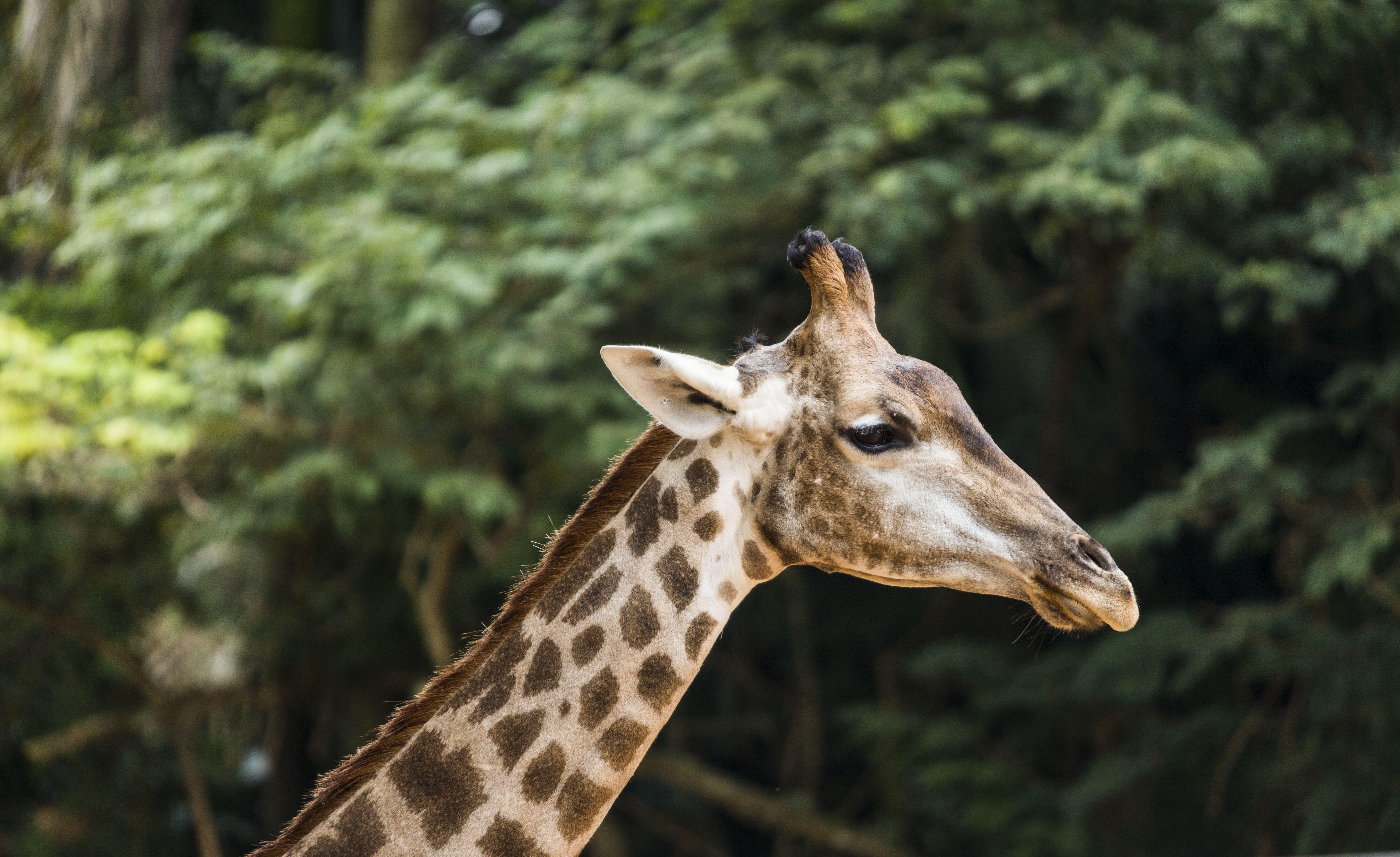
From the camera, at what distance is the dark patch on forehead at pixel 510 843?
6.05ft

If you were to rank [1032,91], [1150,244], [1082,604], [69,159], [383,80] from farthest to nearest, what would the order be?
[383,80] < [69,159] < [1150,244] < [1032,91] < [1082,604]

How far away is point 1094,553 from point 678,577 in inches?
26.7

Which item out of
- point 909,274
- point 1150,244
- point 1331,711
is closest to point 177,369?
point 909,274

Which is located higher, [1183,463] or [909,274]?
[909,274]

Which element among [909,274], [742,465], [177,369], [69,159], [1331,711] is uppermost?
[69,159]

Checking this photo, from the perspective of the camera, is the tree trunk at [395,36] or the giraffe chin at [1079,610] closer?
the giraffe chin at [1079,610]

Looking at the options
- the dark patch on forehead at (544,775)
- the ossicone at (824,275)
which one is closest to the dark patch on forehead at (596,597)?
the dark patch on forehead at (544,775)

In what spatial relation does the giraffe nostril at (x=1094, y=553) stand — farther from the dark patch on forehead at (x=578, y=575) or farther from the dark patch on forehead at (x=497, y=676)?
the dark patch on forehead at (x=497, y=676)

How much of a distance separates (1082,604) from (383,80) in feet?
20.3

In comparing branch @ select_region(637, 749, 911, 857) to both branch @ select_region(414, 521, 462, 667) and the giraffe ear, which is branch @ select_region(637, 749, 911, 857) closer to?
branch @ select_region(414, 521, 462, 667)

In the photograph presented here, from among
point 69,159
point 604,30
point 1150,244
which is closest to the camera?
point 1150,244

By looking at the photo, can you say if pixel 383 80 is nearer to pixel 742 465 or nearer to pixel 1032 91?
pixel 1032 91

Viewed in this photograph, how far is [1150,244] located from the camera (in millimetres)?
5137

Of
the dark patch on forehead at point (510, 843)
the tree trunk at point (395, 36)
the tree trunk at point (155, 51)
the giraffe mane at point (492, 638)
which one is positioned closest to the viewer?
the dark patch on forehead at point (510, 843)
